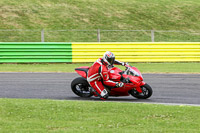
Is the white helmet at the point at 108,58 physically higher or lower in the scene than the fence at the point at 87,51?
higher

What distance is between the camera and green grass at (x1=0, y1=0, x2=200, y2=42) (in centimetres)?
2912

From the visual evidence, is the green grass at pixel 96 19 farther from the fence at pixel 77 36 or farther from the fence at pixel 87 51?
the fence at pixel 87 51

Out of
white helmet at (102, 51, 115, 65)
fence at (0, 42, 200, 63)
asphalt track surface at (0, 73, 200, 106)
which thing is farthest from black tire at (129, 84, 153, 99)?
fence at (0, 42, 200, 63)

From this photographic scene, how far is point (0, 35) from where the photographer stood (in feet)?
91.4

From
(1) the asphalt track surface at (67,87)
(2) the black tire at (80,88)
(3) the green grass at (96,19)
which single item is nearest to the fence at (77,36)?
(3) the green grass at (96,19)

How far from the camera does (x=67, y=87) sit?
39.6 feet

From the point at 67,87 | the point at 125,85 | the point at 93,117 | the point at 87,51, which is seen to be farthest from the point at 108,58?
the point at 87,51

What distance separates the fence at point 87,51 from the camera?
61.6 feet

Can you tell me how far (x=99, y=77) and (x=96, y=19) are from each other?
78.7 ft

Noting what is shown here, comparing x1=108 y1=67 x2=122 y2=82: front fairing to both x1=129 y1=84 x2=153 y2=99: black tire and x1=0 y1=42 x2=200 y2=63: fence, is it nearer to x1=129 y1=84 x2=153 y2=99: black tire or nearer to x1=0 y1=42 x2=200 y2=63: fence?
x1=129 y1=84 x2=153 y2=99: black tire

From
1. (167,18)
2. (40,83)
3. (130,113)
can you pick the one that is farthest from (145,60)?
(167,18)

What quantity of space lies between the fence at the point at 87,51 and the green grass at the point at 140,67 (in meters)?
0.39

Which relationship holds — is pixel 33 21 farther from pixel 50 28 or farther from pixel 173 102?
pixel 173 102

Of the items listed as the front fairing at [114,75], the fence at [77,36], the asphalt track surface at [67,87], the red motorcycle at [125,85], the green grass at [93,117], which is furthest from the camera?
the fence at [77,36]
